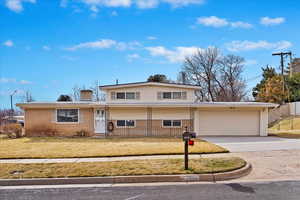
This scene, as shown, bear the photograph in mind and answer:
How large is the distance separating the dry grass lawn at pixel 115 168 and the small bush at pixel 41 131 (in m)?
11.0

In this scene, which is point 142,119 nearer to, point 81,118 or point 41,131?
point 81,118

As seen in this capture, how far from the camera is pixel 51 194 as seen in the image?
567cm

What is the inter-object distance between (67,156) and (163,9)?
9730mm

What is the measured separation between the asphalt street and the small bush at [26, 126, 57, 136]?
13.1 metres

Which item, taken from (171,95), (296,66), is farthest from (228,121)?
(296,66)

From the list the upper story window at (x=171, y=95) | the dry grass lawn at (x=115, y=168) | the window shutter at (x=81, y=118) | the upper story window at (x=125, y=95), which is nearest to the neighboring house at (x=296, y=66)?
the upper story window at (x=171, y=95)

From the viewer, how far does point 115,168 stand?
742 centimetres

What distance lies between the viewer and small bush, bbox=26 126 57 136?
734 inches

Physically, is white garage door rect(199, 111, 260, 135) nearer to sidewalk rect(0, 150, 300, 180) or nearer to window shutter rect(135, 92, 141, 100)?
window shutter rect(135, 92, 141, 100)

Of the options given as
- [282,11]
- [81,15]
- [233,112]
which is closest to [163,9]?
[81,15]

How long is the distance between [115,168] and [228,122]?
13.6 meters

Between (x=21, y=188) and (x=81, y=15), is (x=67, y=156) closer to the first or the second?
(x=21, y=188)

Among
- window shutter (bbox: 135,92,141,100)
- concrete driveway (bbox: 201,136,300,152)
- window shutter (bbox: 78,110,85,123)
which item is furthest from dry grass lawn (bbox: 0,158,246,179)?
window shutter (bbox: 135,92,141,100)

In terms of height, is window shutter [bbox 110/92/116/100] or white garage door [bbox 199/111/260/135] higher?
window shutter [bbox 110/92/116/100]
